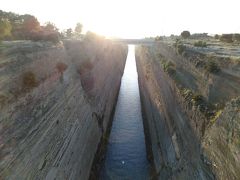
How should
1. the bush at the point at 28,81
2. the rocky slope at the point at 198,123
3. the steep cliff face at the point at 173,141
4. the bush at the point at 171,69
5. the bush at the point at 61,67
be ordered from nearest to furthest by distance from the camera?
1. the rocky slope at the point at 198,123
2. the steep cliff face at the point at 173,141
3. the bush at the point at 28,81
4. the bush at the point at 61,67
5. the bush at the point at 171,69

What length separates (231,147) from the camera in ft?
38.7

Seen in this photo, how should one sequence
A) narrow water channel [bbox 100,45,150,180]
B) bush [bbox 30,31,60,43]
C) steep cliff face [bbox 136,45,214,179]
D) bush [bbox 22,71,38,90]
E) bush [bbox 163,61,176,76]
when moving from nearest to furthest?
steep cliff face [bbox 136,45,214,179] < bush [bbox 22,71,38,90] < narrow water channel [bbox 100,45,150,180] < bush [bbox 30,31,60,43] < bush [bbox 163,61,176,76]

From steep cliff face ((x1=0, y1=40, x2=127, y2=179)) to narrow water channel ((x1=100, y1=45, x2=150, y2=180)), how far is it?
1898mm

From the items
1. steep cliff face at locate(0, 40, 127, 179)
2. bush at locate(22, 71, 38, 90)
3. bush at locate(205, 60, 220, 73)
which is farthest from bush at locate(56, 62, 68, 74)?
bush at locate(205, 60, 220, 73)

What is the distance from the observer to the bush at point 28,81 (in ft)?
52.3

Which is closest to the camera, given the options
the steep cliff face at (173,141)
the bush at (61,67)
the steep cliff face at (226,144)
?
the steep cliff face at (226,144)

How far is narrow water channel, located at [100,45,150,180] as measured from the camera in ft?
75.7

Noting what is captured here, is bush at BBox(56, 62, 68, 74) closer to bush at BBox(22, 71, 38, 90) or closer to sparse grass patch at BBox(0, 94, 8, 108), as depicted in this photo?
bush at BBox(22, 71, 38, 90)

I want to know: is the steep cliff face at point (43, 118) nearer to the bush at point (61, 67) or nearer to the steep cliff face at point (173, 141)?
the bush at point (61, 67)

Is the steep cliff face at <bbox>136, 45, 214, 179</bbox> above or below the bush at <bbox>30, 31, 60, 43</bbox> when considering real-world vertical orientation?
below

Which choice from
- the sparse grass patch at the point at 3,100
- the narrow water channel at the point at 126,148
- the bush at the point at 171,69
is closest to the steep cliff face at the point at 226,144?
the narrow water channel at the point at 126,148

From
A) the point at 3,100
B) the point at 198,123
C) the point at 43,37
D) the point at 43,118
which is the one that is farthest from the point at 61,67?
the point at 198,123

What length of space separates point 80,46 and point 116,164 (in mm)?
17628

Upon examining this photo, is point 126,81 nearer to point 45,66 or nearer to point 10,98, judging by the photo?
point 45,66
